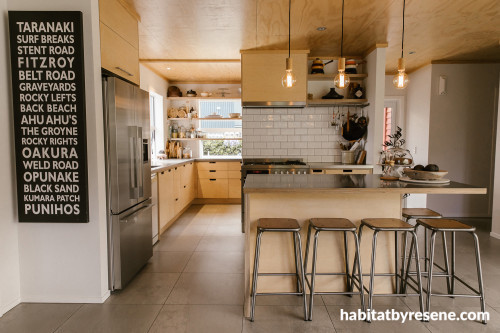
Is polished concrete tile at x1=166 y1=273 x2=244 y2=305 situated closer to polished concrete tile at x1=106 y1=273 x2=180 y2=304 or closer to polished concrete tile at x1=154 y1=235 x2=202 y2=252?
polished concrete tile at x1=106 y1=273 x2=180 y2=304

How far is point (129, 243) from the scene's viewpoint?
2.75 meters

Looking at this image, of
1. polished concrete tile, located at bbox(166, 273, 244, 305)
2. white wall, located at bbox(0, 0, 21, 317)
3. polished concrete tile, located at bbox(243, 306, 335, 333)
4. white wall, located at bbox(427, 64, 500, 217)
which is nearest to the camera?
polished concrete tile, located at bbox(243, 306, 335, 333)

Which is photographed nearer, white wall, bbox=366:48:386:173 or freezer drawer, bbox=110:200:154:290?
freezer drawer, bbox=110:200:154:290

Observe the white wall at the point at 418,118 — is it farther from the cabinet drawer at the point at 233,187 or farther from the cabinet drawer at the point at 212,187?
the cabinet drawer at the point at 212,187

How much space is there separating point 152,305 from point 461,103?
534 centimetres

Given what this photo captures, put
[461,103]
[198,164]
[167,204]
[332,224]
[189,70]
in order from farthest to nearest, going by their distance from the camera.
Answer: [198,164] < [189,70] < [461,103] < [167,204] < [332,224]

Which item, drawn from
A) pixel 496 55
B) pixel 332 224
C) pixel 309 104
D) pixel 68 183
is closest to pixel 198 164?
pixel 309 104

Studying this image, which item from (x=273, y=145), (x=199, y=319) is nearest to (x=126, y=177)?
(x=199, y=319)

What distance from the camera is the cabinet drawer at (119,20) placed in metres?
2.53

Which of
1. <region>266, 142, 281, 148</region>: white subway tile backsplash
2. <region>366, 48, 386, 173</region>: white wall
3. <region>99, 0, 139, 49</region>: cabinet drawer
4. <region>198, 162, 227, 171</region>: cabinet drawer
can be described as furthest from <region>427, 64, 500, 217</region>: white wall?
<region>99, 0, 139, 49</region>: cabinet drawer

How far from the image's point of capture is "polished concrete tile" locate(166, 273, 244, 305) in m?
2.48

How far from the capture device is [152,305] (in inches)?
94.9

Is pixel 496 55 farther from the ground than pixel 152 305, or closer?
farther from the ground

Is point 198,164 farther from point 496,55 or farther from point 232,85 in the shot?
point 496,55
